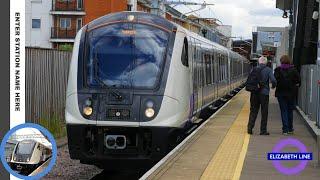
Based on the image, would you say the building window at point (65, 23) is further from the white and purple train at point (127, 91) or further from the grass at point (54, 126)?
the white and purple train at point (127, 91)

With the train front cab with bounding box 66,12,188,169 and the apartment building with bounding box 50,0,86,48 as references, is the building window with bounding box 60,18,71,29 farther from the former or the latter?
the train front cab with bounding box 66,12,188,169

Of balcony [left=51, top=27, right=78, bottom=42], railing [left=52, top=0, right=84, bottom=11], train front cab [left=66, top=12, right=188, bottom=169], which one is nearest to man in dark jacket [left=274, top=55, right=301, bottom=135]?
train front cab [left=66, top=12, right=188, bottom=169]

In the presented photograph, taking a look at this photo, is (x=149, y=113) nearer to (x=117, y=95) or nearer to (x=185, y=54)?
(x=117, y=95)

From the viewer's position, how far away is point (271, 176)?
8883 millimetres

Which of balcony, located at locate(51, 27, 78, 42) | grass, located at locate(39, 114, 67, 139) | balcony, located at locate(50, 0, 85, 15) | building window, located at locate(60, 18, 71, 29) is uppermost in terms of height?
balcony, located at locate(50, 0, 85, 15)

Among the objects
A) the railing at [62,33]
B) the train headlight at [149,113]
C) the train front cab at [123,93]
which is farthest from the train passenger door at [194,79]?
the railing at [62,33]

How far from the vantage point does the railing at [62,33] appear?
71000 millimetres

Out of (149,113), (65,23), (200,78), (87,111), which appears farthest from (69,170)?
(65,23)

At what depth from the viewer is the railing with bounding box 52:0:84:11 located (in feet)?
236

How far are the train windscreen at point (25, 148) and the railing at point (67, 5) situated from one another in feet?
220

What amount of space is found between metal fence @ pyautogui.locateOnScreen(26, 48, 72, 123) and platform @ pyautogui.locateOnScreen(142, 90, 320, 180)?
14.9 ft

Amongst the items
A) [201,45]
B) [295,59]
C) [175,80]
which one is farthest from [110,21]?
[295,59]

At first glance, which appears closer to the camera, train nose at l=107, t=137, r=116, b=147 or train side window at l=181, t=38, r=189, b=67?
train nose at l=107, t=137, r=116, b=147

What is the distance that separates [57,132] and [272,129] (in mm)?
5587
